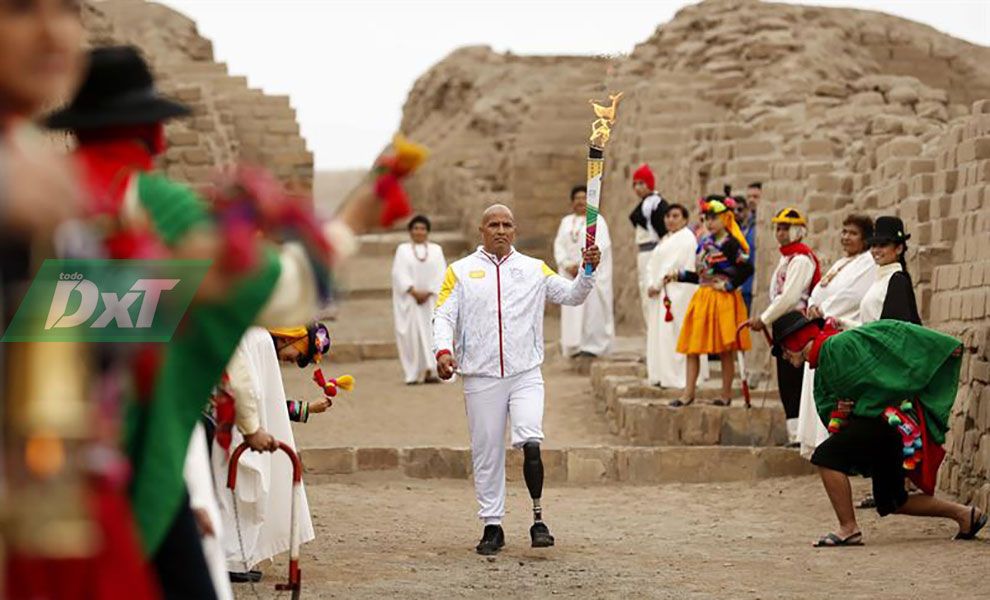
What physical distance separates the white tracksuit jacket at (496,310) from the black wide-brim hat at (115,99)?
634 centimetres

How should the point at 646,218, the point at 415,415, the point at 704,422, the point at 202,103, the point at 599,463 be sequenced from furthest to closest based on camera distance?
the point at 202,103
the point at 646,218
the point at 415,415
the point at 704,422
the point at 599,463

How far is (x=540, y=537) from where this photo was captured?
33.9 ft

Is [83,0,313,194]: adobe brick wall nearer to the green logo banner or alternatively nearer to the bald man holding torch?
the bald man holding torch

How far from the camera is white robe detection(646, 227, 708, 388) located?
16.2m

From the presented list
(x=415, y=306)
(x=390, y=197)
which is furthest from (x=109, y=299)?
(x=415, y=306)

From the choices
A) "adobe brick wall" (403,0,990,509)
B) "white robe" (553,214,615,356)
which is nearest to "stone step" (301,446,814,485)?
"adobe brick wall" (403,0,990,509)

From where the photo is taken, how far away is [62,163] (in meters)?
2.70

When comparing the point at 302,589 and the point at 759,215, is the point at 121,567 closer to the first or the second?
the point at 302,589

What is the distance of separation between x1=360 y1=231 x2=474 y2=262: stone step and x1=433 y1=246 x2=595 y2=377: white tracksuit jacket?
20930mm

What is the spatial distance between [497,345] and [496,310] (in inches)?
7.7

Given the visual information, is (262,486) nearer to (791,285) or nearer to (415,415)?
(791,285)

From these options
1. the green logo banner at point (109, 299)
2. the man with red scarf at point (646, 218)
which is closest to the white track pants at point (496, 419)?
the green logo banner at point (109, 299)

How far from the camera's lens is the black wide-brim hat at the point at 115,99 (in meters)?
3.60

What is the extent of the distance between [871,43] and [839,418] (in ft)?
72.1
